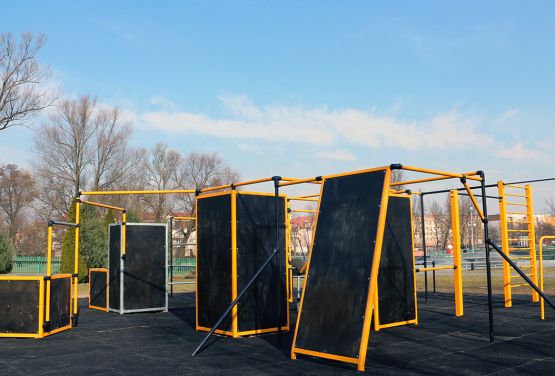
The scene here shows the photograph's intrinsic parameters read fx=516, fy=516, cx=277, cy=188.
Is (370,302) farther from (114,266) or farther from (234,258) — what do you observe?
(114,266)

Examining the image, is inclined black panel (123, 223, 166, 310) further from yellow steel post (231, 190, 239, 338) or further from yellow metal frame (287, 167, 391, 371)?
yellow metal frame (287, 167, 391, 371)

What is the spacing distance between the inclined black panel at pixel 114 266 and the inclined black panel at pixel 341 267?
603 centimetres

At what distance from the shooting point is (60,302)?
8.18 meters

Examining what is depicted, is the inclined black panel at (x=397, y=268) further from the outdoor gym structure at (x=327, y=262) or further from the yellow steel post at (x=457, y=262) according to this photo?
the yellow steel post at (x=457, y=262)

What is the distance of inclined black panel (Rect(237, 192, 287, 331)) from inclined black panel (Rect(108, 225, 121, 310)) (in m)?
4.13

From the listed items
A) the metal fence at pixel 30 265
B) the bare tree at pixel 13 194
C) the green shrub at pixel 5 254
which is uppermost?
the bare tree at pixel 13 194

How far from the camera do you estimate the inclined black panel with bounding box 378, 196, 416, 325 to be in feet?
26.2

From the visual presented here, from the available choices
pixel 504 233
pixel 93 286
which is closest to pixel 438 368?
pixel 504 233

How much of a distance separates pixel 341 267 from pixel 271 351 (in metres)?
1.49

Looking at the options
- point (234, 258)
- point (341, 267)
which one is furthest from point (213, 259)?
point (341, 267)

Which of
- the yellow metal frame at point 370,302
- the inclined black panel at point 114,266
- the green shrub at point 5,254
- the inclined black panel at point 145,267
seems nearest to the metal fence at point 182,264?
the green shrub at point 5,254

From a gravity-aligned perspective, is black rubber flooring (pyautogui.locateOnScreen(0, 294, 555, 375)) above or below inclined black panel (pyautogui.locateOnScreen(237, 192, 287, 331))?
below

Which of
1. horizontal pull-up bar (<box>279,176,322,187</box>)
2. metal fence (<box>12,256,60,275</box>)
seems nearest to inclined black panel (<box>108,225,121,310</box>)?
horizontal pull-up bar (<box>279,176,322,187</box>)

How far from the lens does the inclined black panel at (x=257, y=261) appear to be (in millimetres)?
7477
